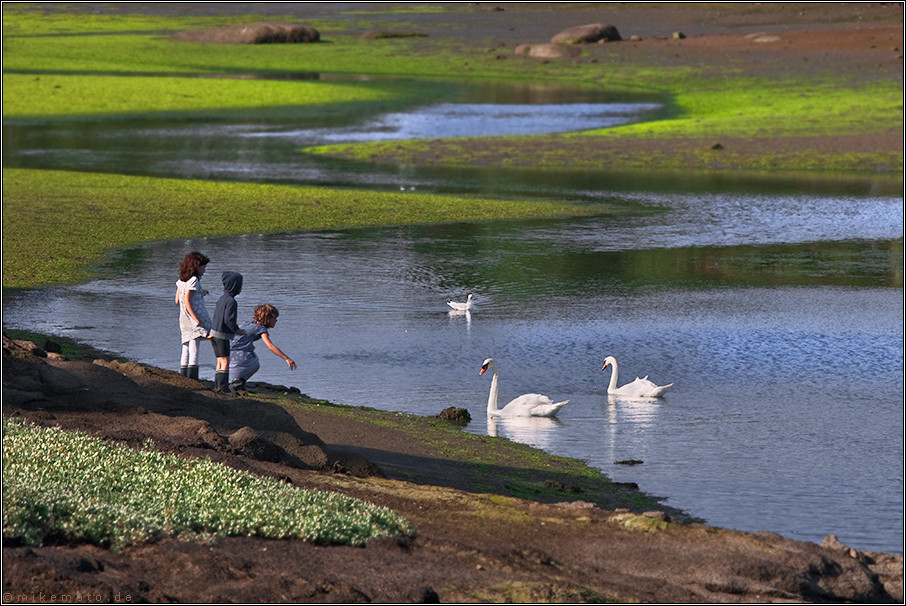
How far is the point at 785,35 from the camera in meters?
61.3

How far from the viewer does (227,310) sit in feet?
40.8

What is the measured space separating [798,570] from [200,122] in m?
41.6

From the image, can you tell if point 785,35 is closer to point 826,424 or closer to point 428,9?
point 428,9

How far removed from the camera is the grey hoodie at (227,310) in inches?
487

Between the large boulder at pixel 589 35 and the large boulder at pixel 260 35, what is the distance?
1634 cm

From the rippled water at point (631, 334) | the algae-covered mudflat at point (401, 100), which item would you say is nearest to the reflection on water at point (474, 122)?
the algae-covered mudflat at point (401, 100)

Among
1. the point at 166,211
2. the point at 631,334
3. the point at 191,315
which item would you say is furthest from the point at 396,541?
the point at 166,211

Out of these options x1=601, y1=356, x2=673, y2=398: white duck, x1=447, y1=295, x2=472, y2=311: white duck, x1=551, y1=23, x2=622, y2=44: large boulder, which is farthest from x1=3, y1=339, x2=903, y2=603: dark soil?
x1=551, y1=23, x2=622, y2=44: large boulder

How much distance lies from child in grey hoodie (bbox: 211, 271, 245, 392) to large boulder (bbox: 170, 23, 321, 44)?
218ft

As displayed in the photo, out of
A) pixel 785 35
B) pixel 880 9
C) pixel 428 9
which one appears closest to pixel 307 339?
pixel 785 35

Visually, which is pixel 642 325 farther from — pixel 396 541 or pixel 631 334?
pixel 396 541

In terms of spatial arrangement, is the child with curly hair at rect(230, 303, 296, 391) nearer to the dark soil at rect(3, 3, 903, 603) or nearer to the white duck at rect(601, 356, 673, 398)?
the dark soil at rect(3, 3, 903, 603)

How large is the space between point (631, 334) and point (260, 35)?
211ft

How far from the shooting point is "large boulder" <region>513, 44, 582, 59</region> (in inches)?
2574
